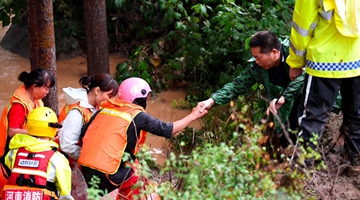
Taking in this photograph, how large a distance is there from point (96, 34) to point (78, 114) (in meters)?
2.88

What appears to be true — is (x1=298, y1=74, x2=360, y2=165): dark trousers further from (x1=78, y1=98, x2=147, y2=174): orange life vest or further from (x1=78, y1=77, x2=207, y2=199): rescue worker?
(x1=78, y1=98, x2=147, y2=174): orange life vest

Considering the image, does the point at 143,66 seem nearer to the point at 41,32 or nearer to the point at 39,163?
A: the point at 41,32

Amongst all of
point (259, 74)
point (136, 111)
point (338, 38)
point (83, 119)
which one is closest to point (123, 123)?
point (136, 111)

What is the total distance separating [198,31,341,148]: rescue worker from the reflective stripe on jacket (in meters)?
0.36

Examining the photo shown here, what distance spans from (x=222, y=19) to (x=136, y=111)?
107 inches

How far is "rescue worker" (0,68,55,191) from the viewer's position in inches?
167

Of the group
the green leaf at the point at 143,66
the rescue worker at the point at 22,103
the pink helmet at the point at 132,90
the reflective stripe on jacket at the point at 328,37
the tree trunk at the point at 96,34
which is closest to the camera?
the reflective stripe on jacket at the point at 328,37

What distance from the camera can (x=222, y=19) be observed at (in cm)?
622

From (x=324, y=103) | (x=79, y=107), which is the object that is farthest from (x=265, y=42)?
(x=79, y=107)

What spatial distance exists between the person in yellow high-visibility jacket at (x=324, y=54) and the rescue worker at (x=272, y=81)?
239 mm

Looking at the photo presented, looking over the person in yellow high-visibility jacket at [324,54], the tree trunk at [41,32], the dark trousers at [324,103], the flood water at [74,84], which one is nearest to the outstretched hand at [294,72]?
the person in yellow high-visibility jacket at [324,54]

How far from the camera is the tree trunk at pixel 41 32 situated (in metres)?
4.85

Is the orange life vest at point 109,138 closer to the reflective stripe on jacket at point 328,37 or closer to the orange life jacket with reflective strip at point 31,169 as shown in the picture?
the orange life jacket with reflective strip at point 31,169

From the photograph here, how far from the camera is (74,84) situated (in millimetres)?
8250
